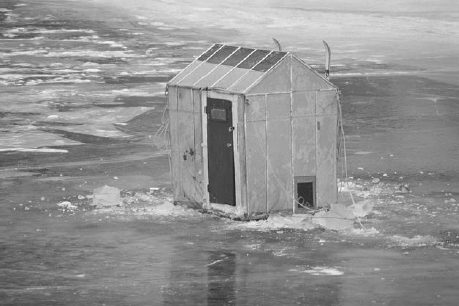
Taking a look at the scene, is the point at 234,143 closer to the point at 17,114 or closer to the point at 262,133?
the point at 262,133

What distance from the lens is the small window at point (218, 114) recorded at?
1489 centimetres

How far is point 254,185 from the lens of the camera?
14742mm

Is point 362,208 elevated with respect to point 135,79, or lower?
lower

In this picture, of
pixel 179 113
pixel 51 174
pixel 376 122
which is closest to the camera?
pixel 179 113

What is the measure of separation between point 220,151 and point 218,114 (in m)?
0.47

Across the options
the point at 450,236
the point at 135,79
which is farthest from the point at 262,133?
the point at 135,79

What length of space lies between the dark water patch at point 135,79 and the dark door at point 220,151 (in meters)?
13.7

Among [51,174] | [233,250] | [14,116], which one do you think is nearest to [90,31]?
[14,116]

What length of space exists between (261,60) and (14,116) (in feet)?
33.3

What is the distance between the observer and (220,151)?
1500 centimetres

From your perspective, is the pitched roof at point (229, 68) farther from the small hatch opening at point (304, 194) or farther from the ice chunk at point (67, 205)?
the ice chunk at point (67, 205)

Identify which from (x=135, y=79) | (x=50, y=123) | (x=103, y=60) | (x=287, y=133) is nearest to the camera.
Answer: (x=287, y=133)

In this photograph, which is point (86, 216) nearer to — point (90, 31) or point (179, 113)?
point (179, 113)

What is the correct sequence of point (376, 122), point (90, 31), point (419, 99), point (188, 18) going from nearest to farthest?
point (376, 122) < point (419, 99) < point (90, 31) < point (188, 18)
